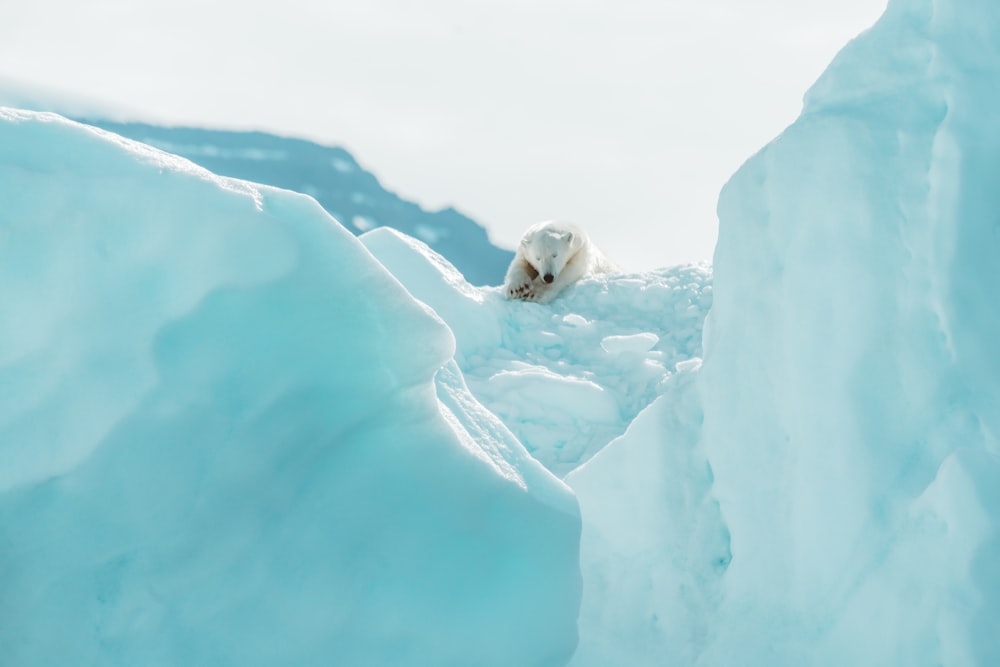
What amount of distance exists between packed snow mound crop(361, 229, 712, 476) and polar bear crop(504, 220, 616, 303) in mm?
185

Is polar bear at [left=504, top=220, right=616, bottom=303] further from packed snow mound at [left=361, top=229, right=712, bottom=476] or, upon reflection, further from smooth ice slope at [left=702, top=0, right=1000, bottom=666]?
smooth ice slope at [left=702, top=0, right=1000, bottom=666]

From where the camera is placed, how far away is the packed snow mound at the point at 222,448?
5.65 ft

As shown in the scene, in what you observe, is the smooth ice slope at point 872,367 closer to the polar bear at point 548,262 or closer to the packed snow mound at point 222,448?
the packed snow mound at point 222,448

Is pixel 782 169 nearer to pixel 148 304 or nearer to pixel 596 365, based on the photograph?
pixel 148 304

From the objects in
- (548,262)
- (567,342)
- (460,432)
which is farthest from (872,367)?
(548,262)

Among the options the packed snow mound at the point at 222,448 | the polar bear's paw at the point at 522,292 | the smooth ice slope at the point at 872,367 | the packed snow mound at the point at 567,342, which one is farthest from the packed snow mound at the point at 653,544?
the polar bear's paw at the point at 522,292

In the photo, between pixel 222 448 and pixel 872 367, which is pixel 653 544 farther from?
pixel 222 448

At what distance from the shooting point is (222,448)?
1.80 meters

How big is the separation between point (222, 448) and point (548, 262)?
5.74 metres

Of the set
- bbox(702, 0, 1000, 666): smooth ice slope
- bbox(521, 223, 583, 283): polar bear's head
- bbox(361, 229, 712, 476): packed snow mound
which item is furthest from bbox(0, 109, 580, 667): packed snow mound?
bbox(521, 223, 583, 283): polar bear's head

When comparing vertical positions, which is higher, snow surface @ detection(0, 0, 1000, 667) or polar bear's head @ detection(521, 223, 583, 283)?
snow surface @ detection(0, 0, 1000, 667)

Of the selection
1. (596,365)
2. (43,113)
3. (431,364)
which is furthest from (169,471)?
(596,365)

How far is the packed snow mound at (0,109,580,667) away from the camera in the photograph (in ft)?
5.65

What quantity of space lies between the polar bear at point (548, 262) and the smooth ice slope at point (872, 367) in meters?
4.17
